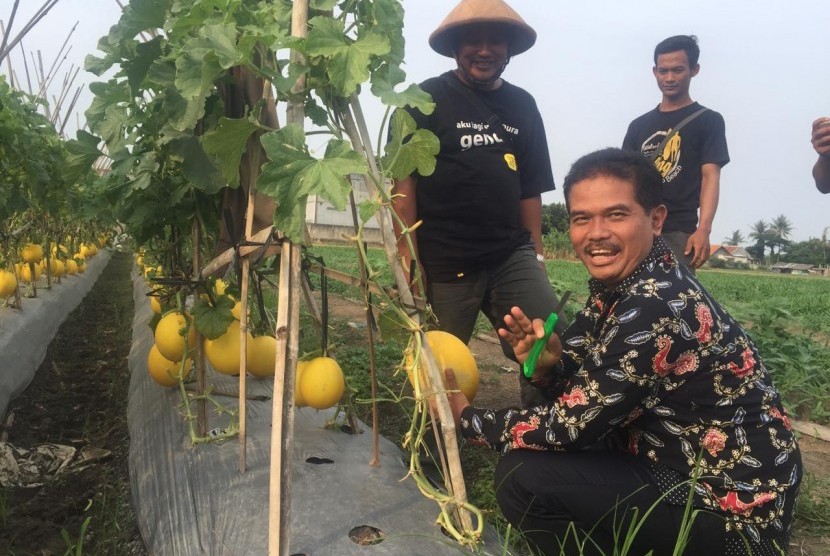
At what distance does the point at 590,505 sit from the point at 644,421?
0.92ft

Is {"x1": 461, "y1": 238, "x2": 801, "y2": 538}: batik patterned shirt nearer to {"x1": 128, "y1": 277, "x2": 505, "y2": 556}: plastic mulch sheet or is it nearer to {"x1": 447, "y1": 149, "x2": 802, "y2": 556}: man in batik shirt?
{"x1": 447, "y1": 149, "x2": 802, "y2": 556}: man in batik shirt

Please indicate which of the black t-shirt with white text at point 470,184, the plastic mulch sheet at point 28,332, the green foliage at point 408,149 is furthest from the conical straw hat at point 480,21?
the plastic mulch sheet at point 28,332

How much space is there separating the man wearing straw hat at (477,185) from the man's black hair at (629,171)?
3.13ft

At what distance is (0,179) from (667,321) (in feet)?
16.1

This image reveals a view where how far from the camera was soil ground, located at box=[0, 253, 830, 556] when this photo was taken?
246 cm

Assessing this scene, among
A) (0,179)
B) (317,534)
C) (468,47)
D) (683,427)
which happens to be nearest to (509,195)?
(468,47)

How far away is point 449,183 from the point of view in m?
2.85

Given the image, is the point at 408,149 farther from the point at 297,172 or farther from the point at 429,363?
the point at 429,363

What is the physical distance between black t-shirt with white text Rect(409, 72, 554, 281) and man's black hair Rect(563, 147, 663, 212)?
3.12 ft

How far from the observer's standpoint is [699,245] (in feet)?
11.1

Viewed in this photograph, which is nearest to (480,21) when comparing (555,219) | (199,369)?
(199,369)

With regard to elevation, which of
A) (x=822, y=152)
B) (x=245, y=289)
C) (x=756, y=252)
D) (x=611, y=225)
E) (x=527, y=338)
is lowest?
(x=756, y=252)

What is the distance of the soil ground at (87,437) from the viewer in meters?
2.46

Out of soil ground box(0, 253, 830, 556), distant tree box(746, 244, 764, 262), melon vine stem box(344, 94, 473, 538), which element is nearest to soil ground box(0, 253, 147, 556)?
soil ground box(0, 253, 830, 556)
